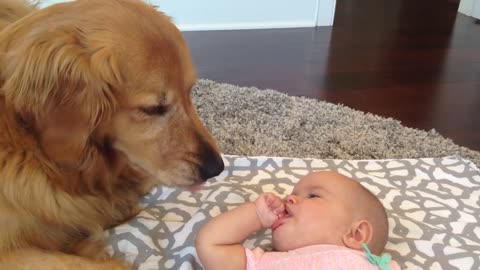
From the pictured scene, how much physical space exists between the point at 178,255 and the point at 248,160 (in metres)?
0.49

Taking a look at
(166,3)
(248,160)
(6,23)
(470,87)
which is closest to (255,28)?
(166,3)

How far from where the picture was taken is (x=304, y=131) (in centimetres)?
212

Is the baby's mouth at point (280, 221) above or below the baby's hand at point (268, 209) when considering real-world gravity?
below

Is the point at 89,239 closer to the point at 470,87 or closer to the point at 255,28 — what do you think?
the point at 470,87

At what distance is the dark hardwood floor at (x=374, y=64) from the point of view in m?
2.50

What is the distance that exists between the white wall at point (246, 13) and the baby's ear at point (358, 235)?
7.25 feet

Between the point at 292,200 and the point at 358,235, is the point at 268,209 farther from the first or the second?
the point at 358,235

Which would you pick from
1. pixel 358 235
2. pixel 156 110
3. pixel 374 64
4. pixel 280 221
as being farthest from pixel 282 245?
pixel 374 64

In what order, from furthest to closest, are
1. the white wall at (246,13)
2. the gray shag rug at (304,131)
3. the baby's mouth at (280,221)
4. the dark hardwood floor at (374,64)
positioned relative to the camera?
the white wall at (246,13)
the dark hardwood floor at (374,64)
the gray shag rug at (304,131)
the baby's mouth at (280,221)

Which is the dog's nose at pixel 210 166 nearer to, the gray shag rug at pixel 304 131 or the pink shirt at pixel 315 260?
the pink shirt at pixel 315 260

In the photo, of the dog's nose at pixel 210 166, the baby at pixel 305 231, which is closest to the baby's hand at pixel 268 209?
the baby at pixel 305 231

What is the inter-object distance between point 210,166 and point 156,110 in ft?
0.58

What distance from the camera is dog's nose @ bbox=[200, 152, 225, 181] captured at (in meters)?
1.19

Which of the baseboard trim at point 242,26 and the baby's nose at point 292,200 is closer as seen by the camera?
the baby's nose at point 292,200
